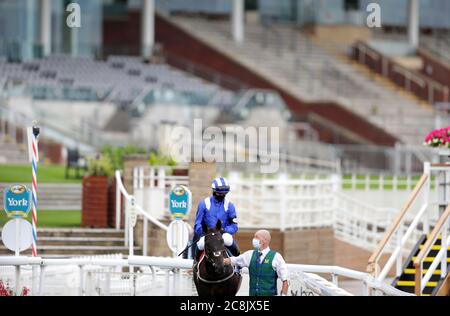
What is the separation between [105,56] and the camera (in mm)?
55250

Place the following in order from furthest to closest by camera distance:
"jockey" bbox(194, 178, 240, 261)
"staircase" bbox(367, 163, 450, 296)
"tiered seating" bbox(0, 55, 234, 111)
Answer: "tiered seating" bbox(0, 55, 234, 111) → "staircase" bbox(367, 163, 450, 296) → "jockey" bbox(194, 178, 240, 261)

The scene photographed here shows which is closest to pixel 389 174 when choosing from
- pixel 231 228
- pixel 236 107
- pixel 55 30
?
pixel 236 107

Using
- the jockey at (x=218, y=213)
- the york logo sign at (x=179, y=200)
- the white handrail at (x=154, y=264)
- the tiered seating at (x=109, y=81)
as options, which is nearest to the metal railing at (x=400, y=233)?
the york logo sign at (x=179, y=200)

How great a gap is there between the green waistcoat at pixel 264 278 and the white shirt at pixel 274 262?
0.04 metres

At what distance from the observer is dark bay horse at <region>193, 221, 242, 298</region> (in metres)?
17.0

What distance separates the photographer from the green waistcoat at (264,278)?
17.1m

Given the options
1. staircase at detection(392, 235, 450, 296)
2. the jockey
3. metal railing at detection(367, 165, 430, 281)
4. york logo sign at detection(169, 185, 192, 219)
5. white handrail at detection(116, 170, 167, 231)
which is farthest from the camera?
white handrail at detection(116, 170, 167, 231)

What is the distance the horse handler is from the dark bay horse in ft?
0.38

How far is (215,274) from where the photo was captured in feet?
56.0

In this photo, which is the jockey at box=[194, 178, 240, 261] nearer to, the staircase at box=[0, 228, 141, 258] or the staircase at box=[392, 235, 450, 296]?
the staircase at box=[392, 235, 450, 296]

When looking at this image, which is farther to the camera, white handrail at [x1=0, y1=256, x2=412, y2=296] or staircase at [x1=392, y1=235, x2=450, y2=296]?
staircase at [x1=392, y1=235, x2=450, y2=296]

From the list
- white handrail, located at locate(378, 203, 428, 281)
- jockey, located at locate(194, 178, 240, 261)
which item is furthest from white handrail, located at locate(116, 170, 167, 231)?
jockey, located at locate(194, 178, 240, 261)

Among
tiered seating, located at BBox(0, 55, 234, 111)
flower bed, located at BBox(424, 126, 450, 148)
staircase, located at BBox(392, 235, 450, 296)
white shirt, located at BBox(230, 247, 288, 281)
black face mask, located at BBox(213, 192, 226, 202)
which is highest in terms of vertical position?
tiered seating, located at BBox(0, 55, 234, 111)

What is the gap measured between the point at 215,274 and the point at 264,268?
22.3 inches
